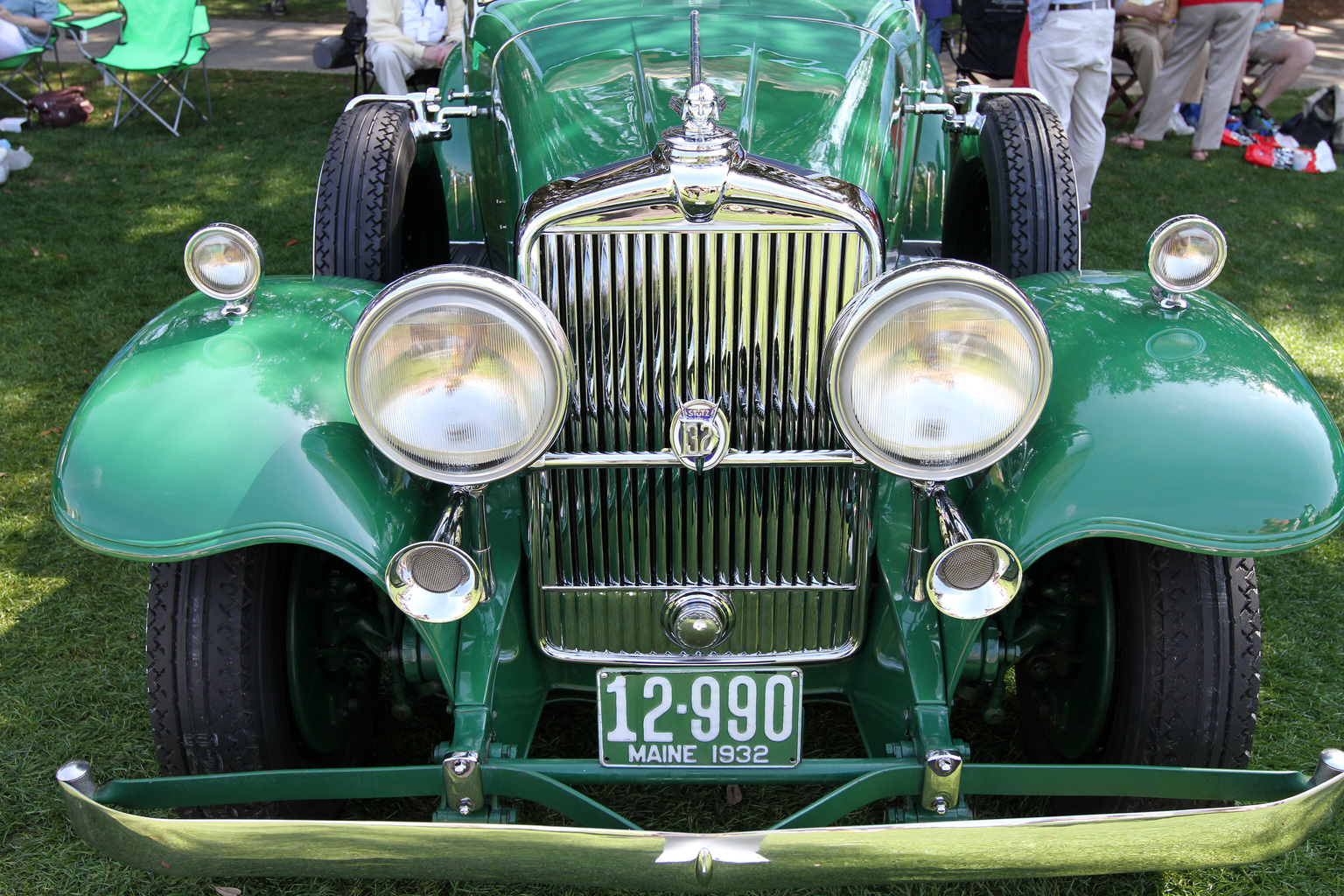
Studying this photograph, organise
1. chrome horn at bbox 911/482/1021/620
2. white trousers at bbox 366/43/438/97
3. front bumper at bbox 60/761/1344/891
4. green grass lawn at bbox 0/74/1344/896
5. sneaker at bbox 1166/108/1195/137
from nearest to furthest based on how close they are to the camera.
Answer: front bumper at bbox 60/761/1344/891
chrome horn at bbox 911/482/1021/620
green grass lawn at bbox 0/74/1344/896
white trousers at bbox 366/43/438/97
sneaker at bbox 1166/108/1195/137

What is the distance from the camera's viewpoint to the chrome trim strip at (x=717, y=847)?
152 cm

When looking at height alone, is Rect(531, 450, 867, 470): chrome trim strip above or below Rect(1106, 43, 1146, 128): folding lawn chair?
above

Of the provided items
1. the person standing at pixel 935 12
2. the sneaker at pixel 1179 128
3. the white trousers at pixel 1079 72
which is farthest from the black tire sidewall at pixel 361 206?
the sneaker at pixel 1179 128

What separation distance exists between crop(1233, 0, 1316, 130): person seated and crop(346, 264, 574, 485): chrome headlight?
7508 millimetres

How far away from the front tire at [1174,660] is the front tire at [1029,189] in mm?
1018

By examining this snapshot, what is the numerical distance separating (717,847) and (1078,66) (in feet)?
16.2

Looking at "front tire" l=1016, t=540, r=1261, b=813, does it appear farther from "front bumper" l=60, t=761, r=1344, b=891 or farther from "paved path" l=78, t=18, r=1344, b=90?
"paved path" l=78, t=18, r=1344, b=90

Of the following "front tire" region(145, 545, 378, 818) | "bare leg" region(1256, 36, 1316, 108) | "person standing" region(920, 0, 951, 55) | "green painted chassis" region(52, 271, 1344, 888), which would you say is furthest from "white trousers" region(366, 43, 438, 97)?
"bare leg" region(1256, 36, 1316, 108)

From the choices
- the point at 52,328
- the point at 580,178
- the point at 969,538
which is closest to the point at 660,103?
the point at 580,178

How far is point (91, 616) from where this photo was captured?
9.34ft

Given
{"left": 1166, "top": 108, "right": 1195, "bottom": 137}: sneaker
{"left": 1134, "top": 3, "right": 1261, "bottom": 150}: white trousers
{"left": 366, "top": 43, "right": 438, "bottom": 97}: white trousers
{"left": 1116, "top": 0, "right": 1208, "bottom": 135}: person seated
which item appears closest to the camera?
{"left": 366, "top": 43, "right": 438, "bottom": 97}: white trousers

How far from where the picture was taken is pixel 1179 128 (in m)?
7.75

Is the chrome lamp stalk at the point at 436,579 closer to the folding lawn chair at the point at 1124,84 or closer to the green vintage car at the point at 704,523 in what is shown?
the green vintage car at the point at 704,523

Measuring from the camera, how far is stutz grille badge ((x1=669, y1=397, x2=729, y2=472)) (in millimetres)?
1717
